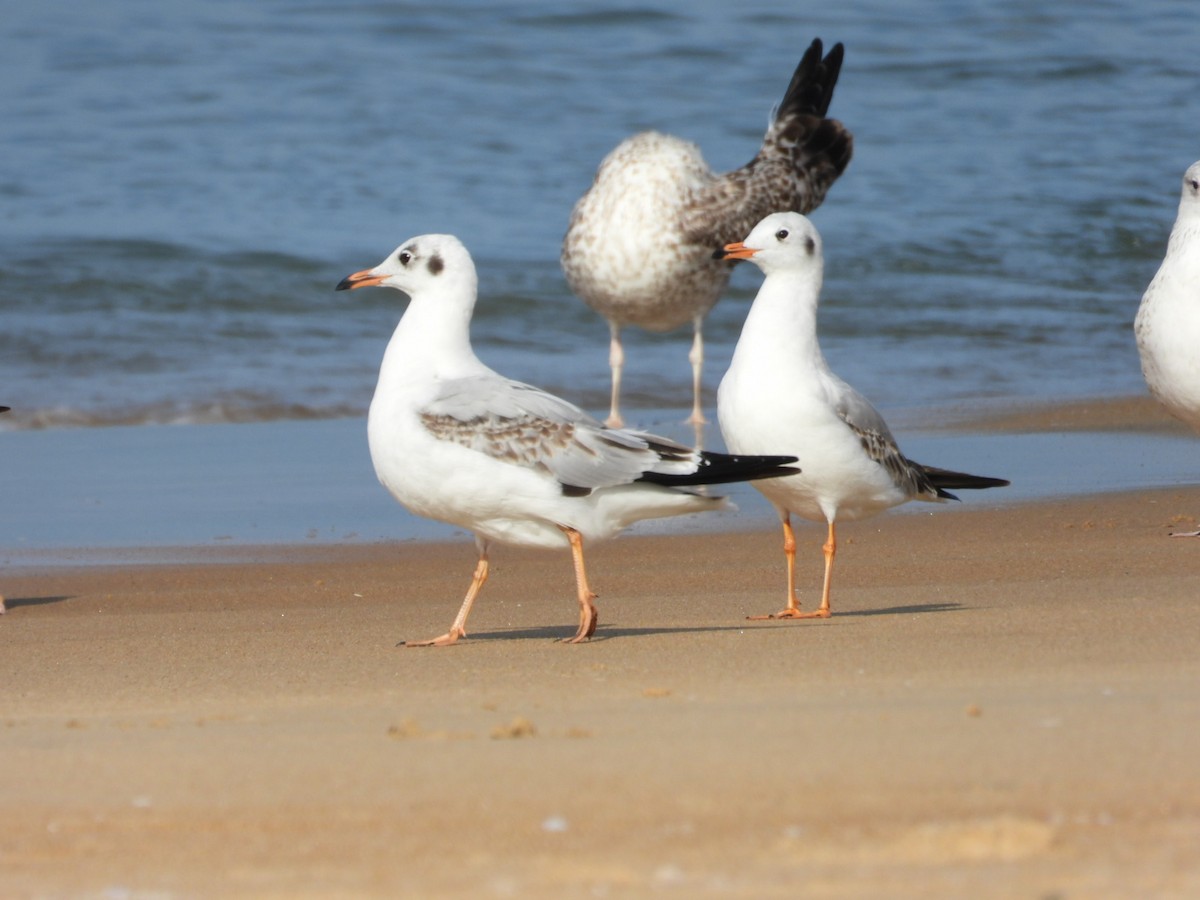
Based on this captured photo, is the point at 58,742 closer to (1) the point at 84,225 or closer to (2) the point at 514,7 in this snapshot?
(1) the point at 84,225

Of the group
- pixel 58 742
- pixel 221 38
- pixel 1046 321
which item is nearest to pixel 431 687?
pixel 58 742

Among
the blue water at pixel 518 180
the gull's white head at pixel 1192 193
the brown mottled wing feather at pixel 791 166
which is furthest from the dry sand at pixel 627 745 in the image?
the brown mottled wing feather at pixel 791 166

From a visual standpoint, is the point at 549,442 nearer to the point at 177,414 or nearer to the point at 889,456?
the point at 889,456

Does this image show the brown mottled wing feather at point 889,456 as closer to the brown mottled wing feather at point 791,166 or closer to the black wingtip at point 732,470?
the black wingtip at point 732,470

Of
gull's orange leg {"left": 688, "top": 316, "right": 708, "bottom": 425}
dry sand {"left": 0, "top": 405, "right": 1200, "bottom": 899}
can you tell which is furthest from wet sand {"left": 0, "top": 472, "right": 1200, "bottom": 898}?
gull's orange leg {"left": 688, "top": 316, "right": 708, "bottom": 425}

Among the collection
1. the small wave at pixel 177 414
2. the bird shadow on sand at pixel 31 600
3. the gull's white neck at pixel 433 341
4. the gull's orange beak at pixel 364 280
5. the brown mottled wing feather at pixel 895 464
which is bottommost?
the small wave at pixel 177 414

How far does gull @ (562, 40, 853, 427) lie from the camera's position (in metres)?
10.7

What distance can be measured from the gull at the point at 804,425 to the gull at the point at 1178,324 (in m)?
1.32

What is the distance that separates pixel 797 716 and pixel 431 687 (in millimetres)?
940

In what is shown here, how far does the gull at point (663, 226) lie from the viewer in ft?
35.1

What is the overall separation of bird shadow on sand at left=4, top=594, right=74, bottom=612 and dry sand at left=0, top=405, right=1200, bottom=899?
0.61 feet

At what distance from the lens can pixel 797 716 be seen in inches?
136

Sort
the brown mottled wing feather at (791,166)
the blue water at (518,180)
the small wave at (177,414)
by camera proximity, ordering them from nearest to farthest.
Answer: the small wave at (177,414), the brown mottled wing feather at (791,166), the blue water at (518,180)

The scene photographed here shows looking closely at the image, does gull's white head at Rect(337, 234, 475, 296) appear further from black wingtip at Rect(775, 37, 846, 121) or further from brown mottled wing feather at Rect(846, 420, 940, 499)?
black wingtip at Rect(775, 37, 846, 121)
